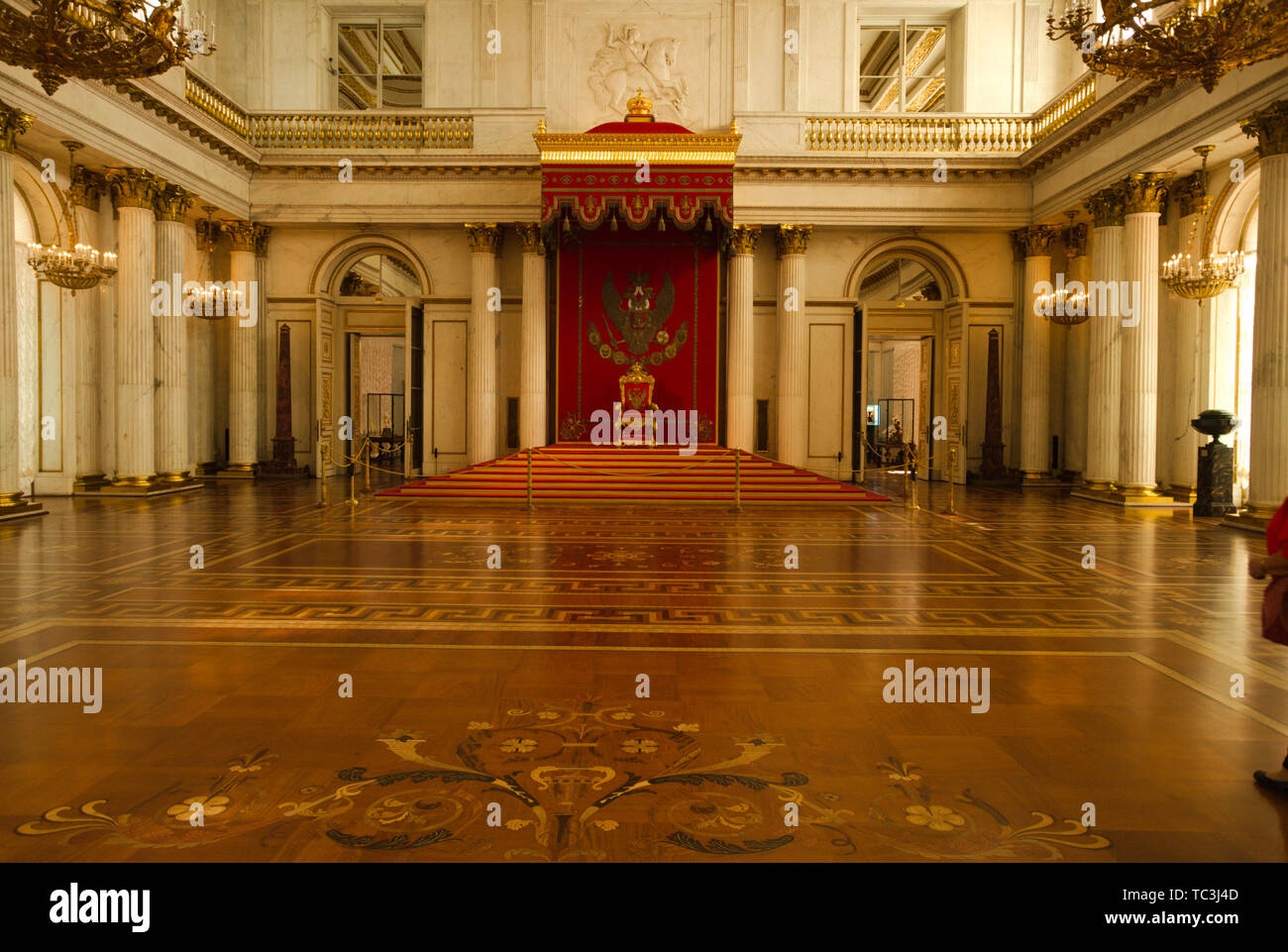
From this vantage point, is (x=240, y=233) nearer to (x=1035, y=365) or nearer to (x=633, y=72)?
(x=633, y=72)

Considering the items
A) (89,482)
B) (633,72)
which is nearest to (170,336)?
(89,482)

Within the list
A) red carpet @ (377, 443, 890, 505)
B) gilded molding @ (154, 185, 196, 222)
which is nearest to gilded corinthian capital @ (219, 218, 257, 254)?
gilded molding @ (154, 185, 196, 222)

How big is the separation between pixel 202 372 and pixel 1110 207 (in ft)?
46.2

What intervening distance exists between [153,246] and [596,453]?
6.71 metres

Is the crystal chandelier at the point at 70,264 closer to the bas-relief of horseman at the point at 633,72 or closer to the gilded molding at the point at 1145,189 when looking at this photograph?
the bas-relief of horseman at the point at 633,72

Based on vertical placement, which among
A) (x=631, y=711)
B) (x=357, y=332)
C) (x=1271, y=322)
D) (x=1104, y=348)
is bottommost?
(x=631, y=711)

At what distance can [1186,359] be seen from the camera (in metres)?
11.3

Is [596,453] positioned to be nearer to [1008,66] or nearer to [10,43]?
[10,43]

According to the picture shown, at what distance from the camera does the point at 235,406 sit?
1425cm

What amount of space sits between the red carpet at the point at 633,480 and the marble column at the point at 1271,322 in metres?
4.10

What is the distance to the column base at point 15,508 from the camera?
850cm

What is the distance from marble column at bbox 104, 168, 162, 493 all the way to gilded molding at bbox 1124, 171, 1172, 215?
1276cm

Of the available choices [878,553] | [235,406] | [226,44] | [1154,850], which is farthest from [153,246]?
[1154,850]

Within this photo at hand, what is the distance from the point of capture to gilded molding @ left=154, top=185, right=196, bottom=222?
11.7m
